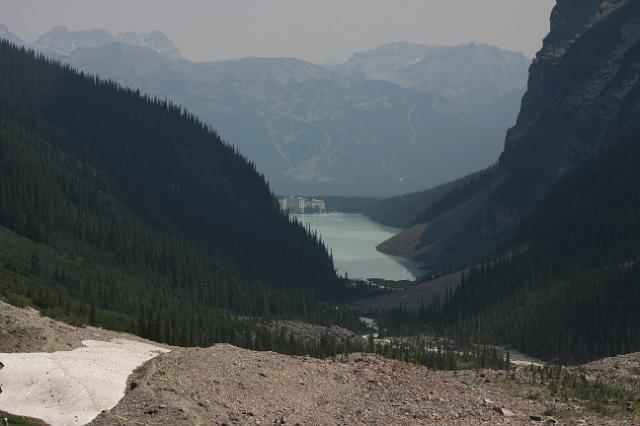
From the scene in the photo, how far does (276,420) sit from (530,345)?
136 meters

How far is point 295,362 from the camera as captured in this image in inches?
2852

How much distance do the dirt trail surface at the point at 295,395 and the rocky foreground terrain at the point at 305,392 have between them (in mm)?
67

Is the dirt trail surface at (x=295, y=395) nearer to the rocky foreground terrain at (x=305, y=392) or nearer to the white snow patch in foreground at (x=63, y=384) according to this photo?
the rocky foreground terrain at (x=305, y=392)

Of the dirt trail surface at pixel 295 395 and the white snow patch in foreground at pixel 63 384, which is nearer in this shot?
the white snow patch in foreground at pixel 63 384

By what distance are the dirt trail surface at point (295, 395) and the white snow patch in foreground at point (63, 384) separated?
129cm

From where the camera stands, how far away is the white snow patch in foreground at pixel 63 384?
59.2m

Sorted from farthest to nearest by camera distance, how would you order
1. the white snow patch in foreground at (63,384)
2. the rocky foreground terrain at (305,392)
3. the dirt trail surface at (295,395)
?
the rocky foreground terrain at (305,392), the dirt trail surface at (295,395), the white snow patch in foreground at (63,384)

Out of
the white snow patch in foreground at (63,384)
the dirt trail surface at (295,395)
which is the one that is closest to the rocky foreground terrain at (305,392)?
the dirt trail surface at (295,395)

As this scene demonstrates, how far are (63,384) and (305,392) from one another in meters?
16.0

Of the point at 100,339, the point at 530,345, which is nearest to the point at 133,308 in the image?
the point at 530,345

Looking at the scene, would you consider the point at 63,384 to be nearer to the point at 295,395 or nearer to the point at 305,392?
the point at 295,395

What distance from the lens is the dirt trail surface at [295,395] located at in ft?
199

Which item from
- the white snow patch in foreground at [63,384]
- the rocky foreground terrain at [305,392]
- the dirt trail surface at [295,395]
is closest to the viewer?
the white snow patch in foreground at [63,384]

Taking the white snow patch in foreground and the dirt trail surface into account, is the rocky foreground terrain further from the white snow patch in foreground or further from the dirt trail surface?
the white snow patch in foreground
